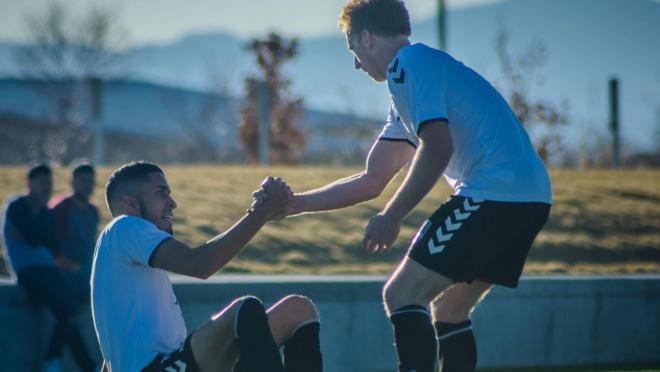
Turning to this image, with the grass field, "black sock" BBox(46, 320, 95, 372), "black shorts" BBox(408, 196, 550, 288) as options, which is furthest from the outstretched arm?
the grass field

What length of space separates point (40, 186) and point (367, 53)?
4.98 metres

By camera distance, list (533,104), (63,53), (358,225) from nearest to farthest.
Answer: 1. (358,225)
2. (533,104)
3. (63,53)

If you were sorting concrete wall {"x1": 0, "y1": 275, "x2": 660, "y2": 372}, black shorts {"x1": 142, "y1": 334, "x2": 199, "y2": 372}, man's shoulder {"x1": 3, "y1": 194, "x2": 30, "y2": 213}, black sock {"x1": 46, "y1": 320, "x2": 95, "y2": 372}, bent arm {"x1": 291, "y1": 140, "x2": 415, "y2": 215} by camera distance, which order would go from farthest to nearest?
man's shoulder {"x1": 3, "y1": 194, "x2": 30, "y2": 213}
concrete wall {"x1": 0, "y1": 275, "x2": 660, "y2": 372}
black sock {"x1": 46, "y1": 320, "x2": 95, "y2": 372}
bent arm {"x1": 291, "y1": 140, "x2": 415, "y2": 215}
black shorts {"x1": 142, "y1": 334, "x2": 199, "y2": 372}

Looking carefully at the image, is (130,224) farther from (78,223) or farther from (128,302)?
(78,223)

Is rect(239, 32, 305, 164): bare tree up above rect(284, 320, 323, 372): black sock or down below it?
above

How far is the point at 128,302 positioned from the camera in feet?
15.2

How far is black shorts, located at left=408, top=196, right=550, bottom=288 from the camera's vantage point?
469cm

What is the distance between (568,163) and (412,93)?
79.1 feet

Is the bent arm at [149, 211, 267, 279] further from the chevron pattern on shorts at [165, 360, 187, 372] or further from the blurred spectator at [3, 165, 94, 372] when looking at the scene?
the blurred spectator at [3, 165, 94, 372]

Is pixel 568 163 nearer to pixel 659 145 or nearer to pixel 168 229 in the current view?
pixel 659 145

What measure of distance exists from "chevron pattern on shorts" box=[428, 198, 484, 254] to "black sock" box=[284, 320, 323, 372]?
62 cm

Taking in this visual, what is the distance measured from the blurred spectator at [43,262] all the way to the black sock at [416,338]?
4.04 m

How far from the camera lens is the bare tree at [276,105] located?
2844cm

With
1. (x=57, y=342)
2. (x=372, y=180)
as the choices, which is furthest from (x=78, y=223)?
(x=372, y=180)
